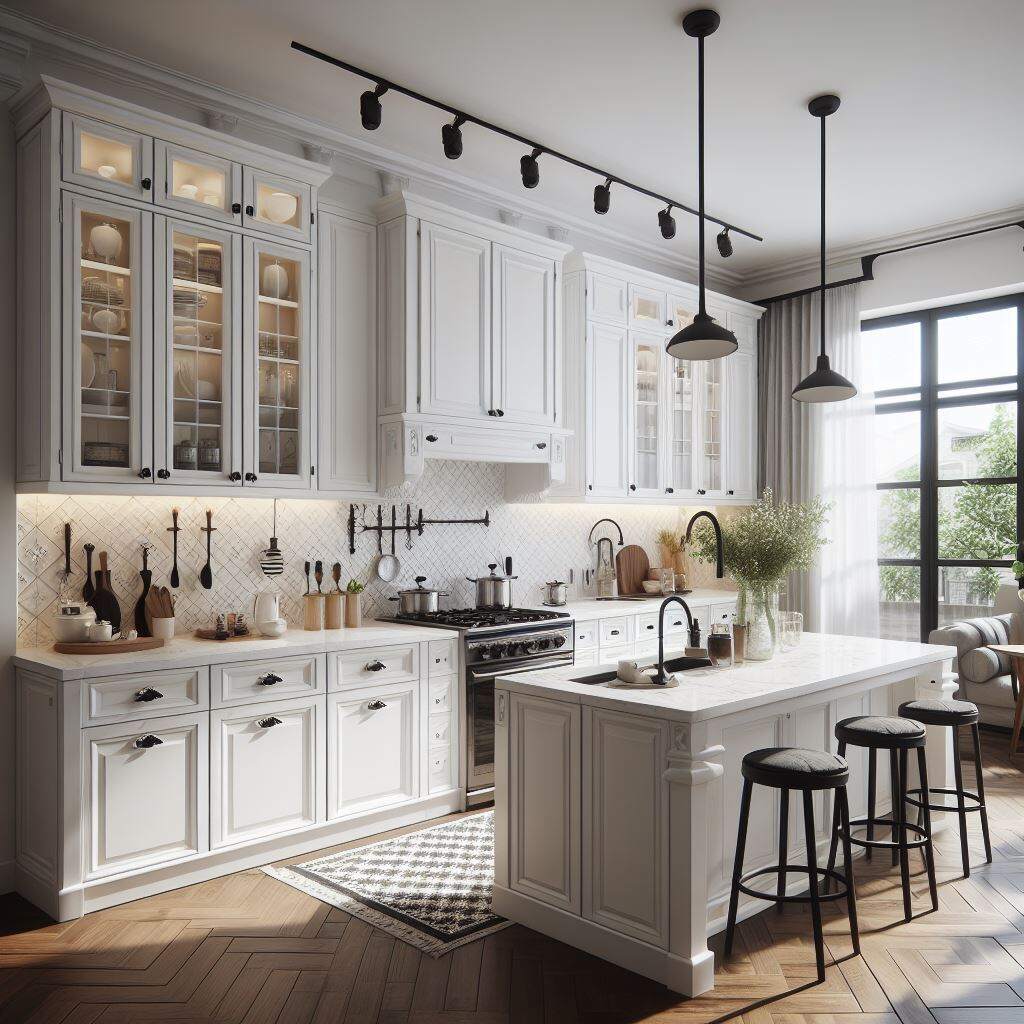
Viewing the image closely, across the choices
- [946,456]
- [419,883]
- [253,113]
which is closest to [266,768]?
[419,883]

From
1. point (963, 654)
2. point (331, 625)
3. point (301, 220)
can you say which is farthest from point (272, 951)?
point (963, 654)

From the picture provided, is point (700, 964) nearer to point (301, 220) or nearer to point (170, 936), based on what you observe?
point (170, 936)

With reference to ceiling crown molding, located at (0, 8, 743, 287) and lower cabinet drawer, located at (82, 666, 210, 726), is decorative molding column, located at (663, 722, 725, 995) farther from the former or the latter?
ceiling crown molding, located at (0, 8, 743, 287)

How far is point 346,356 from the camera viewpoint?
15.4 ft

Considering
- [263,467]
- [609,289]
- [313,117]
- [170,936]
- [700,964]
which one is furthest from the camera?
[609,289]

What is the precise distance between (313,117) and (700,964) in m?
4.17

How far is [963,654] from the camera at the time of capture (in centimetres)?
604

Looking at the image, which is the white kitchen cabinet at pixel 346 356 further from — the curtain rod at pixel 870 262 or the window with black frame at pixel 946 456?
the window with black frame at pixel 946 456

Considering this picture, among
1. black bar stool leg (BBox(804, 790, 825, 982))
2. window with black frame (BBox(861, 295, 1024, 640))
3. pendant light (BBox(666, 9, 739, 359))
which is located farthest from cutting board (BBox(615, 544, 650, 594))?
black bar stool leg (BBox(804, 790, 825, 982))

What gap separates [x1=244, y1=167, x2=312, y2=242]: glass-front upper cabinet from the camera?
4191 millimetres

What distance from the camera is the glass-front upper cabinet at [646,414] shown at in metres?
6.14

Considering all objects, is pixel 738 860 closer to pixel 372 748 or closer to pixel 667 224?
pixel 372 748

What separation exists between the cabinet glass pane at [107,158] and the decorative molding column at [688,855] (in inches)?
123

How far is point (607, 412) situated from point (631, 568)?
1.28m
